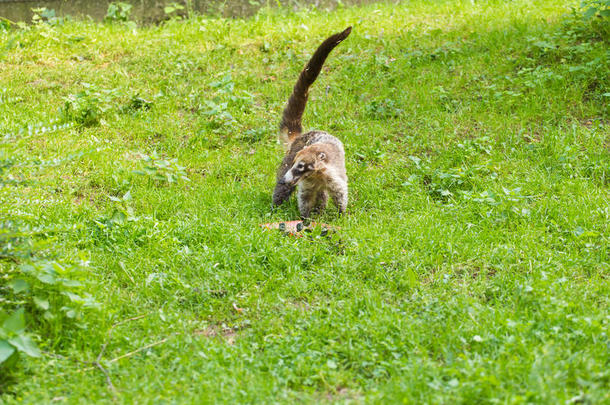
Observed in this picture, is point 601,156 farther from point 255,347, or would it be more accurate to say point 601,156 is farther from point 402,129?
point 255,347

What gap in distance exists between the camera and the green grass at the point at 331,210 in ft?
10.9

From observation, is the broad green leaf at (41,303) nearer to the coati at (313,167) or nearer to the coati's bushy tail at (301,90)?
the coati at (313,167)

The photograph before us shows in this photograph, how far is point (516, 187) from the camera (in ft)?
18.0

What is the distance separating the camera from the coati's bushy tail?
222 inches

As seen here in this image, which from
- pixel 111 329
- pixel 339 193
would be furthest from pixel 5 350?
pixel 339 193

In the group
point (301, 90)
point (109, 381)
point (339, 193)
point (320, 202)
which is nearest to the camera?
point (109, 381)

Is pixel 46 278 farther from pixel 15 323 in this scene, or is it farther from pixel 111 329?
pixel 111 329

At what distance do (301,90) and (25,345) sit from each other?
12.2ft

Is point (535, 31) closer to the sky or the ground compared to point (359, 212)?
closer to the sky

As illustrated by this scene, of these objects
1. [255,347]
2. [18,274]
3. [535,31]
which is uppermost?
[535,31]

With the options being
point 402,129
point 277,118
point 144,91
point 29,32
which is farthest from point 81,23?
point 402,129

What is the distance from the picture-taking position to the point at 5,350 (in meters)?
3.12

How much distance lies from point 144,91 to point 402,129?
11.1 feet

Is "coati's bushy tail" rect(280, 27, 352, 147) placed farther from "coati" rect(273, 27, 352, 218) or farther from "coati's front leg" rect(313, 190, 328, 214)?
"coati's front leg" rect(313, 190, 328, 214)
